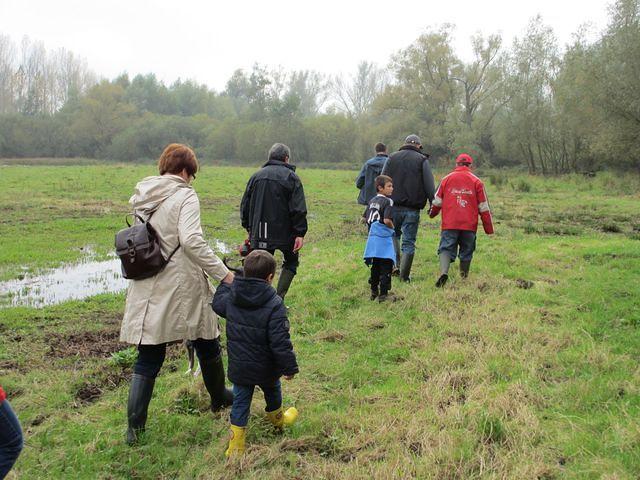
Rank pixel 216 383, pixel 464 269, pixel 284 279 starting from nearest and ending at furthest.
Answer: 1. pixel 216 383
2. pixel 284 279
3. pixel 464 269

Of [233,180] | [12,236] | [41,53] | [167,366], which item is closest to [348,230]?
[12,236]

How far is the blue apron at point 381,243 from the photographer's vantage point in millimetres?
7422

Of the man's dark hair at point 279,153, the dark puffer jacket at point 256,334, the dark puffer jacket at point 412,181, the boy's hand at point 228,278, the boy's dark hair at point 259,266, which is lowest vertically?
the dark puffer jacket at point 256,334

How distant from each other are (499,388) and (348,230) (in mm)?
10991

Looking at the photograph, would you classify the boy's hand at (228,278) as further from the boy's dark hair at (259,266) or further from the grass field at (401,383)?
the grass field at (401,383)

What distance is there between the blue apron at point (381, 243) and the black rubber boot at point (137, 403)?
3.98 m

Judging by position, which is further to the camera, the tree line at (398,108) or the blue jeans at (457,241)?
the tree line at (398,108)

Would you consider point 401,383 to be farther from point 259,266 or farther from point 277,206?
Result: point 277,206

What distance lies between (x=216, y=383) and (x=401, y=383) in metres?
1.70

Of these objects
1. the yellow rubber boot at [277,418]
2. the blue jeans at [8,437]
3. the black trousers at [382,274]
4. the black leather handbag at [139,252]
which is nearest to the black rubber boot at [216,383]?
the yellow rubber boot at [277,418]

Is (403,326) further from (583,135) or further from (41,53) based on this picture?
(41,53)

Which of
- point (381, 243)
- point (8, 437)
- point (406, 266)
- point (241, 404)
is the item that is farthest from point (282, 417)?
point (406, 266)

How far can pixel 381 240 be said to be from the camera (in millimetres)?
7422

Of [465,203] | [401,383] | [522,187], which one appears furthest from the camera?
[522,187]
